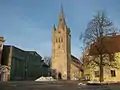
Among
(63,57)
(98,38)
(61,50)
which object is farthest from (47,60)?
(98,38)

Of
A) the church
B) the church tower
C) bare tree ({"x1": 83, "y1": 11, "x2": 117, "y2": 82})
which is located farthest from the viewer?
the church tower

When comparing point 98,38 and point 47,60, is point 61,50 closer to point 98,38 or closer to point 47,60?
point 47,60

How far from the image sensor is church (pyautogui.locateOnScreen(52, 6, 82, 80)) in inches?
4264

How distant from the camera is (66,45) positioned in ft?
375

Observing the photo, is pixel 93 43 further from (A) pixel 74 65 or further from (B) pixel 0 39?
(A) pixel 74 65

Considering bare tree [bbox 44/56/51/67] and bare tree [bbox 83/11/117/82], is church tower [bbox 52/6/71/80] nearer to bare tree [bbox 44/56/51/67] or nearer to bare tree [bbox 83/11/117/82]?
bare tree [bbox 44/56/51/67]

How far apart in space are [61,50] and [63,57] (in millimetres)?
3679

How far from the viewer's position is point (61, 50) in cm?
11338

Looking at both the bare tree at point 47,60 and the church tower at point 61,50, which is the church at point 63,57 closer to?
the church tower at point 61,50

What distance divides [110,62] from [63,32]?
7499cm

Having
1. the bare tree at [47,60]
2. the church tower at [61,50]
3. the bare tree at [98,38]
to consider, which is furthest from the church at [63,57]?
the bare tree at [98,38]

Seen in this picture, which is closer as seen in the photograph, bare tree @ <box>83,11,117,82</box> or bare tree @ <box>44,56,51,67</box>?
bare tree @ <box>83,11,117,82</box>

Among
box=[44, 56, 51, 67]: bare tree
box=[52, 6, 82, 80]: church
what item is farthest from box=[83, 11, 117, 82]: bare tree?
box=[44, 56, 51, 67]: bare tree

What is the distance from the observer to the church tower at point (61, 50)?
109438mm
